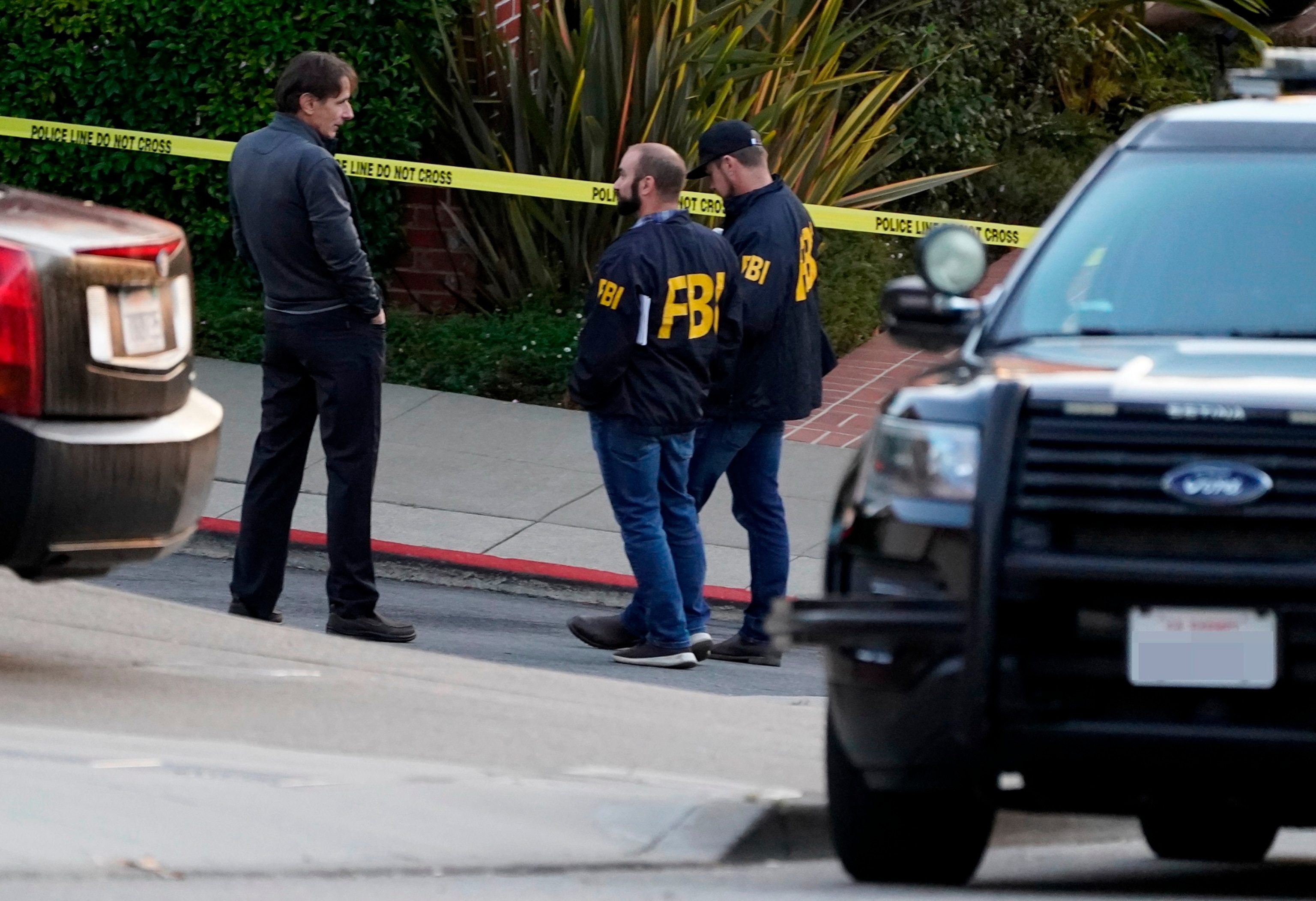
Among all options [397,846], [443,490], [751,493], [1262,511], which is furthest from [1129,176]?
[443,490]

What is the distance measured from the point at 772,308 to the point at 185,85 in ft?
20.7

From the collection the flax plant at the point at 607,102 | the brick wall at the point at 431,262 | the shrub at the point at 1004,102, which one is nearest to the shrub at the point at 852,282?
the flax plant at the point at 607,102

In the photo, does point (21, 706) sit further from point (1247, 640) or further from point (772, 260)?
point (772, 260)

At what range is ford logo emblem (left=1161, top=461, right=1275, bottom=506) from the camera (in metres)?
4.03

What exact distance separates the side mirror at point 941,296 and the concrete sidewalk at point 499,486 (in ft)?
14.2

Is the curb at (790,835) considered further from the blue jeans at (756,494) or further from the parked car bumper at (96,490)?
the blue jeans at (756,494)

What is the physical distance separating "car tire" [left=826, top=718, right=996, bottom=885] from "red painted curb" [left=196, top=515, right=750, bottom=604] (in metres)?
4.79

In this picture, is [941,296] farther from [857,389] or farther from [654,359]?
[857,389]

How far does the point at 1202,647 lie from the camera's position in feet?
13.3

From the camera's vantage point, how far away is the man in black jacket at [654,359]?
7.87 meters

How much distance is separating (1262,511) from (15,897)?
7.34 ft

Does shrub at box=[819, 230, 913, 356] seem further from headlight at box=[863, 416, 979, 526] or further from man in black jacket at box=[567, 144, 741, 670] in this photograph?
headlight at box=[863, 416, 979, 526]

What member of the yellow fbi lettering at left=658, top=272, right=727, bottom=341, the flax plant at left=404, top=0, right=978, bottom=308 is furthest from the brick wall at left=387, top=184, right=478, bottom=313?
the yellow fbi lettering at left=658, top=272, right=727, bottom=341

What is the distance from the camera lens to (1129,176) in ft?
17.4
